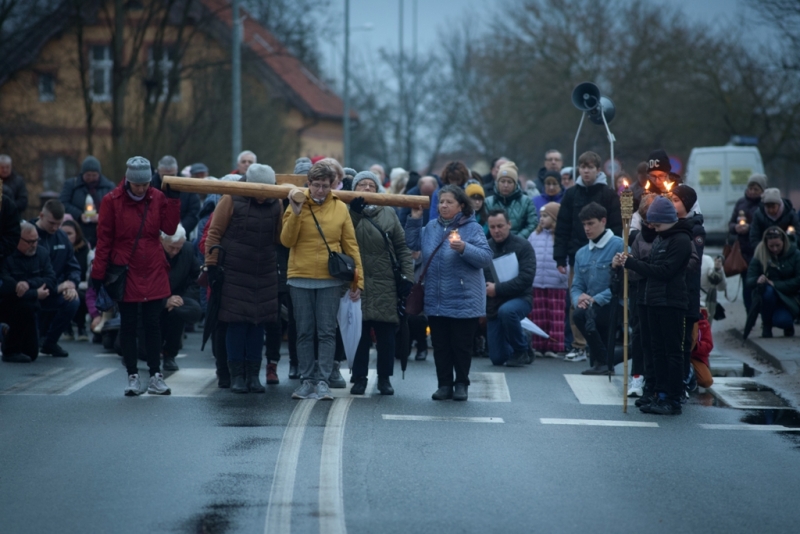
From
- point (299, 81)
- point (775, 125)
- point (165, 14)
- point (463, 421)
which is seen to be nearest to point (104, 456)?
point (463, 421)

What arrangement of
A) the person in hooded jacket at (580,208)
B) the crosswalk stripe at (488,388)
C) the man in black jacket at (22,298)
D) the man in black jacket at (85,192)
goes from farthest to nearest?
the man in black jacket at (85,192), the person in hooded jacket at (580,208), the man in black jacket at (22,298), the crosswalk stripe at (488,388)

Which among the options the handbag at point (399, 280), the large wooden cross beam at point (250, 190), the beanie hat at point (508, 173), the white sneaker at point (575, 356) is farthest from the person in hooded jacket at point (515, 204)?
the handbag at point (399, 280)

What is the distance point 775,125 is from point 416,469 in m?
36.1

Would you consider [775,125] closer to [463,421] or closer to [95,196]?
[95,196]

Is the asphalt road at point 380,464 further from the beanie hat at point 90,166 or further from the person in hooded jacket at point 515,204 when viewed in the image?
the beanie hat at point 90,166

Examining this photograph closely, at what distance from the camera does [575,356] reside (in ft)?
46.5

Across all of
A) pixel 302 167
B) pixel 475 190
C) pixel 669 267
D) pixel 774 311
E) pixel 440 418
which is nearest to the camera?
pixel 440 418

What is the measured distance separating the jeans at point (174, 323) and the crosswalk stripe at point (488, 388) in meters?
3.04

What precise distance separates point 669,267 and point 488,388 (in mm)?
2341

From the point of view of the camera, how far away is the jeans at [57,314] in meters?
13.9

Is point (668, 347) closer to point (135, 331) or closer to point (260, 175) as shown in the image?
point (260, 175)

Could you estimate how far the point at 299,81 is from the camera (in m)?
58.7

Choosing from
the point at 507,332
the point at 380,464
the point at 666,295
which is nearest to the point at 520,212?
the point at 507,332

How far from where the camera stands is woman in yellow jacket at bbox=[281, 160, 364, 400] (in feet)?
33.9
